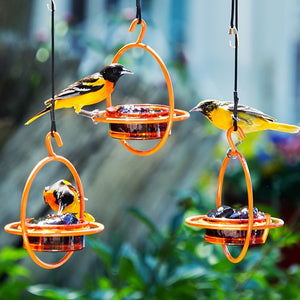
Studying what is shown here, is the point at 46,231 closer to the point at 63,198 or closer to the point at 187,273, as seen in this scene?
the point at 63,198

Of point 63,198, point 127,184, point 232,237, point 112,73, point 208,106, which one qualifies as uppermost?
point 112,73

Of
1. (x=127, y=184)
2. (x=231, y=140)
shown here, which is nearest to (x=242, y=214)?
(x=231, y=140)

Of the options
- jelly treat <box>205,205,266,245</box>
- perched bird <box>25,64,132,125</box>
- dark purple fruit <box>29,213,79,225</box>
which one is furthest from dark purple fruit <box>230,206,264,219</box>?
perched bird <box>25,64,132,125</box>

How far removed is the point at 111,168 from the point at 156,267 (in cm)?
104

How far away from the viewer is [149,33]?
9.95 meters

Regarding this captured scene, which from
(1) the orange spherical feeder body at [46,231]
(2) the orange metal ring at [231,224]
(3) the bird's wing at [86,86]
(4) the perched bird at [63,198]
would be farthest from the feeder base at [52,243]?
(3) the bird's wing at [86,86]

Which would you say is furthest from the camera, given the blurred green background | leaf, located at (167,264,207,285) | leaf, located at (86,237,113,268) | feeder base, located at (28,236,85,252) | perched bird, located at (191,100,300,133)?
the blurred green background

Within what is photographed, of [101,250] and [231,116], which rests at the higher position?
[231,116]

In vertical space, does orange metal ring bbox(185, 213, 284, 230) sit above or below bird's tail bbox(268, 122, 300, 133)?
below

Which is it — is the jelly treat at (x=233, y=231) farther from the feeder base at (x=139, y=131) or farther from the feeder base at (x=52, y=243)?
the feeder base at (x=52, y=243)

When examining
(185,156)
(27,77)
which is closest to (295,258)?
(185,156)

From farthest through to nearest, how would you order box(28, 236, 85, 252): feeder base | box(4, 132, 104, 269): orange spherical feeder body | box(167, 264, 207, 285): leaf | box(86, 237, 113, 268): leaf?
1. box(167, 264, 207, 285): leaf
2. box(86, 237, 113, 268): leaf
3. box(28, 236, 85, 252): feeder base
4. box(4, 132, 104, 269): orange spherical feeder body

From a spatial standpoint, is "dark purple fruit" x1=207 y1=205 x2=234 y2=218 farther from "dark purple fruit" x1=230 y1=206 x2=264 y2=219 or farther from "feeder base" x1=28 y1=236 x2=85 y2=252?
"feeder base" x1=28 y1=236 x2=85 y2=252

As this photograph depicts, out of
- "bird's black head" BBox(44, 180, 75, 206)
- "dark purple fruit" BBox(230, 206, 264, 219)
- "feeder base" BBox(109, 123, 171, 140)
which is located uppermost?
"feeder base" BBox(109, 123, 171, 140)
